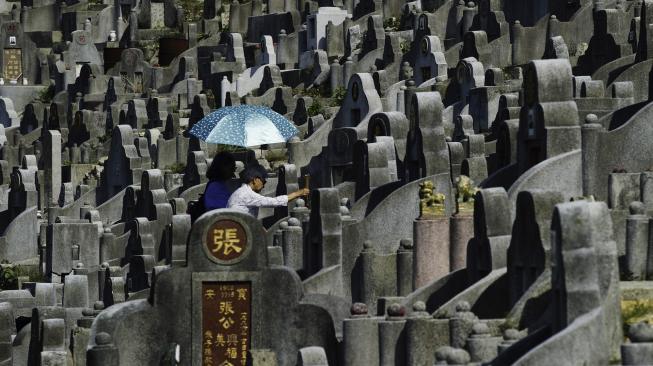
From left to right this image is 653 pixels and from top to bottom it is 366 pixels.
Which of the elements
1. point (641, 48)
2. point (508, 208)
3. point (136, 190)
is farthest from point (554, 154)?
point (136, 190)

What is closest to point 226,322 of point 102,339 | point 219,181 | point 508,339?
point 102,339

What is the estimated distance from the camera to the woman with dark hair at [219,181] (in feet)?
88.3

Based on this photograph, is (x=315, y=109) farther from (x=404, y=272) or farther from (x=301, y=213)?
(x=404, y=272)

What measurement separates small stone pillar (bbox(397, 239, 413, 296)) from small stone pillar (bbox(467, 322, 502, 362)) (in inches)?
313

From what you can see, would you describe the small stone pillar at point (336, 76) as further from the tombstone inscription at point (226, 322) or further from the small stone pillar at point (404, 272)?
the tombstone inscription at point (226, 322)

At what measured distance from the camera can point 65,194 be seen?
55.2 m

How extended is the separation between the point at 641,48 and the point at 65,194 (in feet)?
66.0

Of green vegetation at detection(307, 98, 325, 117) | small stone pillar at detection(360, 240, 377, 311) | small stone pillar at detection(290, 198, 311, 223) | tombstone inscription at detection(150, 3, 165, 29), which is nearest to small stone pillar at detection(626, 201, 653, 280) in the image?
small stone pillar at detection(360, 240, 377, 311)

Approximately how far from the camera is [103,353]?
84.3 ft

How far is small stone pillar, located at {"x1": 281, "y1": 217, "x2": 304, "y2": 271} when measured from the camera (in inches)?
1334

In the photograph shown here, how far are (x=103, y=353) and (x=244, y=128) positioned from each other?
9294mm

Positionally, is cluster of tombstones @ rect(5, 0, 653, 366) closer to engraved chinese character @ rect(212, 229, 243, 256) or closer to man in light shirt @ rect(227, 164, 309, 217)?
engraved chinese character @ rect(212, 229, 243, 256)

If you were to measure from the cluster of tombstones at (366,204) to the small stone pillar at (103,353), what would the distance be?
27 mm

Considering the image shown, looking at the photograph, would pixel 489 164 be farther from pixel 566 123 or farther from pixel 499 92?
pixel 499 92
